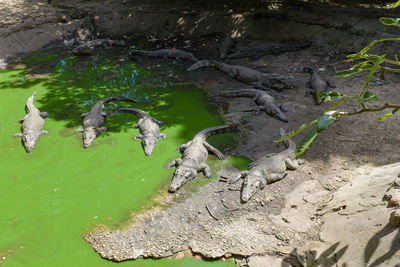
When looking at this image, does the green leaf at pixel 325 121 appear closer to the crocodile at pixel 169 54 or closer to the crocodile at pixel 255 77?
the crocodile at pixel 255 77

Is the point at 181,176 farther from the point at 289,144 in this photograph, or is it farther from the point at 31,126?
the point at 31,126

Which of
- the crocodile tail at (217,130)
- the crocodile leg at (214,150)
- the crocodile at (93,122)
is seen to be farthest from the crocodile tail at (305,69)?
the crocodile at (93,122)

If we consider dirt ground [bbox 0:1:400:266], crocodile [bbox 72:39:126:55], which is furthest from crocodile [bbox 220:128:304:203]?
crocodile [bbox 72:39:126:55]

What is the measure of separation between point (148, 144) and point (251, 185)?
7.92 ft

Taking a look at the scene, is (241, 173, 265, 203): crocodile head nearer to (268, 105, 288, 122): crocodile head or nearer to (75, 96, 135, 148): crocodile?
(268, 105, 288, 122): crocodile head

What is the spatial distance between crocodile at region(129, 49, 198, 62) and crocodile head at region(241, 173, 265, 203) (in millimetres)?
6347

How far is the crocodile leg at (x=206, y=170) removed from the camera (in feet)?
20.3

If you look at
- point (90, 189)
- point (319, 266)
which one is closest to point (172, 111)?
point (90, 189)

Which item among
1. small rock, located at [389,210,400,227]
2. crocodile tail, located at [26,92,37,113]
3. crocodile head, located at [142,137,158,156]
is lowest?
crocodile tail, located at [26,92,37,113]

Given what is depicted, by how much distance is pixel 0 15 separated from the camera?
42.0 feet

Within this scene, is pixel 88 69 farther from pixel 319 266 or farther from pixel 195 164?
pixel 319 266

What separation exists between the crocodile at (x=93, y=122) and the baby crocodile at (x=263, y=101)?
309 cm

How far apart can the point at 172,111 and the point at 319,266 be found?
5243 millimetres

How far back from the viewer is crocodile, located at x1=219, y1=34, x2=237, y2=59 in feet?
Answer: 37.3
